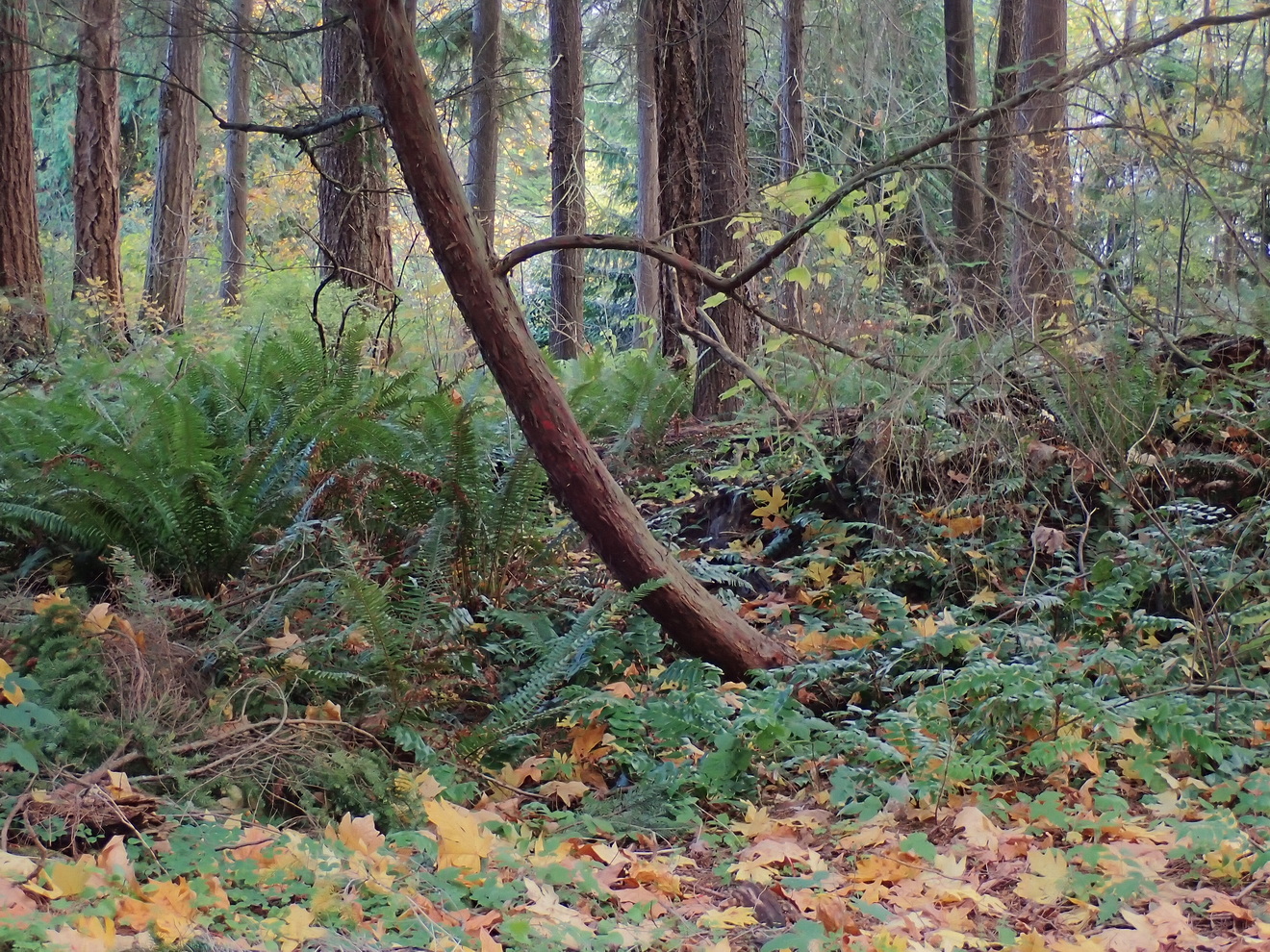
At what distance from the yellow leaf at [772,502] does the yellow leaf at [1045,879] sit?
2.84 metres

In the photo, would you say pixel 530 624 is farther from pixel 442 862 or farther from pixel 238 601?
pixel 442 862

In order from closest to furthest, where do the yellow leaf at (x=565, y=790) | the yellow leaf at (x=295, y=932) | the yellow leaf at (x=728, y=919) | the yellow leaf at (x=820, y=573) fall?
the yellow leaf at (x=295, y=932), the yellow leaf at (x=728, y=919), the yellow leaf at (x=565, y=790), the yellow leaf at (x=820, y=573)

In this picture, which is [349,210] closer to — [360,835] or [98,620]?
[98,620]

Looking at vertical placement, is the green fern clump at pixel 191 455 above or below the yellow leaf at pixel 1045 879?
above

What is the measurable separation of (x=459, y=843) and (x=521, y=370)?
174 cm

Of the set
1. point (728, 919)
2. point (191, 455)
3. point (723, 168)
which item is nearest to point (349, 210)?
point (723, 168)

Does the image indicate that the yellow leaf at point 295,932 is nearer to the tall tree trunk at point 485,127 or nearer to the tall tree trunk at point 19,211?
the tall tree trunk at point 19,211

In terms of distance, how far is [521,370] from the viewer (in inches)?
141

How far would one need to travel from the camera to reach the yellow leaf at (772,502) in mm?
5227

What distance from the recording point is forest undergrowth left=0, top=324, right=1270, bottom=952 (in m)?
2.22

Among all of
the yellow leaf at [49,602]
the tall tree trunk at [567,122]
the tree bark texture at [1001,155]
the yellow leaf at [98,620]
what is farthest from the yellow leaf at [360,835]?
the tall tree trunk at [567,122]

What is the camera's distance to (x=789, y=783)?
3.24 metres

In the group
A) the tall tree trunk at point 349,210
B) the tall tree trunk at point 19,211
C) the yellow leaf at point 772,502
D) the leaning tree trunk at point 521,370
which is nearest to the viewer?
the leaning tree trunk at point 521,370

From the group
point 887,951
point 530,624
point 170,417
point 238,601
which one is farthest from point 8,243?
point 887,951
